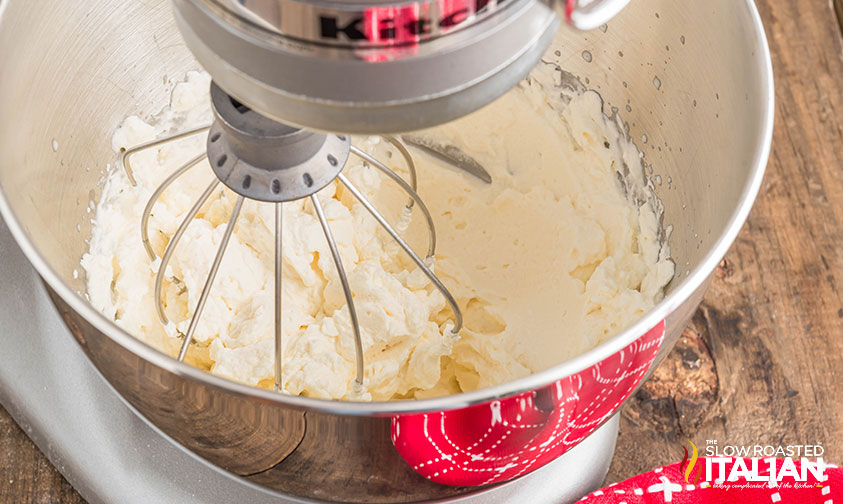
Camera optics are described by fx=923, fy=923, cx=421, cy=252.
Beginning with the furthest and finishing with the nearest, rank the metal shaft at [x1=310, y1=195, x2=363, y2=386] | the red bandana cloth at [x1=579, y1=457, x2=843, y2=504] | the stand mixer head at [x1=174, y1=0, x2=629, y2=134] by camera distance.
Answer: the red bandana cloth at [x1=579, y1=457, x2=843, y2=504] → the metal shaft at [x1=310, y1=195, x2=363, y2=386] → the stand mixer head at [x1=174, y1=0, x2=629, y2=134]

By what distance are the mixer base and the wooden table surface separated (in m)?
0.05

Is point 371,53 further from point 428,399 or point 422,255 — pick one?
point 422,255

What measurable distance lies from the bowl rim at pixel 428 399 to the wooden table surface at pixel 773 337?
33 cm

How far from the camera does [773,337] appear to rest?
860 mm

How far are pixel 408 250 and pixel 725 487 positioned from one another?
34 cm

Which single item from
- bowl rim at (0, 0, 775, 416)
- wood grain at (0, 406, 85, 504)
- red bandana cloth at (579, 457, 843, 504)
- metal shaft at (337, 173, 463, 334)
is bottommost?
red bandana cloth at (579, 457, 843, 504)

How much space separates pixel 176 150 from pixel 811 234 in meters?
0.62

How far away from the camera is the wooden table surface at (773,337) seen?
81 centimetres

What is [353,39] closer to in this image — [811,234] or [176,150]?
[176,150]

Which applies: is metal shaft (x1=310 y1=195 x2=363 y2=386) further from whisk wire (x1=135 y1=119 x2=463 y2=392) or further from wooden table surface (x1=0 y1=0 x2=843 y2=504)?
wooden table surface (x1=0 y1=0 x2=843 y2=504)

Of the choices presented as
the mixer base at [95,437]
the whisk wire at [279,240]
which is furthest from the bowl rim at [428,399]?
the mixer base at [95,437]

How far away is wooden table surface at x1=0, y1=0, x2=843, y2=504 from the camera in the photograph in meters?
0.81

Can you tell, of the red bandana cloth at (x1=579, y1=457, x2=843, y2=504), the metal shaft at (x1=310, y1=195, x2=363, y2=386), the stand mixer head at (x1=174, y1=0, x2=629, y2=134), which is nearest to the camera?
the stand mixer head at (x1=174, y1=0, x2=629, y2=134)

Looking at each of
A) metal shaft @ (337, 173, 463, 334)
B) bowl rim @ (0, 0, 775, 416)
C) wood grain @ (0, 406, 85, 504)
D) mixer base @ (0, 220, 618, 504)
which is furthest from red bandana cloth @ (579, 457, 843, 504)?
wood grain @ (0, 406, 85, 504)
